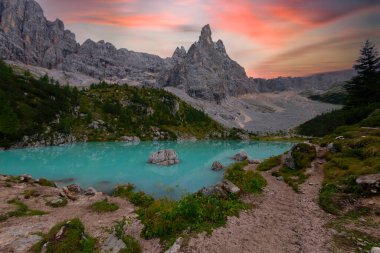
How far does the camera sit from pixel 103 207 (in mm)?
26641

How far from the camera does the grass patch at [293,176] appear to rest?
1162 inches

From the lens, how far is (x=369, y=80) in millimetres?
79062

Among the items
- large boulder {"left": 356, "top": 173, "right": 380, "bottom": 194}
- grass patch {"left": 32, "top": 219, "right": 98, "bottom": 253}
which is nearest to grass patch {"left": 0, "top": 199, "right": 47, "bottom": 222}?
grass patch {"left": 32, "top": 219, "right": 98, "bottom": 253}

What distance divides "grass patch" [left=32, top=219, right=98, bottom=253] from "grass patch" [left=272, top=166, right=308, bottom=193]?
67.1 ft

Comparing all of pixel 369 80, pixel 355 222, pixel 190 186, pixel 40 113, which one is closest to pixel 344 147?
pixel 355 222

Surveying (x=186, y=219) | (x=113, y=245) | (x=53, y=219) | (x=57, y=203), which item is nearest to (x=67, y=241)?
(x=113, y=245)

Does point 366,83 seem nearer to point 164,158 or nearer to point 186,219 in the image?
point 164,158

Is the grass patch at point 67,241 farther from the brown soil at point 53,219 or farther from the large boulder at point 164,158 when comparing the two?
the large boulder at point 164,158

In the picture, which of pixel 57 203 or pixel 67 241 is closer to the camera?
pixel 67 241

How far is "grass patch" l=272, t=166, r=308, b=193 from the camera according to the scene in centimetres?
2950

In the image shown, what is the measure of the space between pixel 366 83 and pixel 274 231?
81.4 m

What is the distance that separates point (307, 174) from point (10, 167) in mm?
61738

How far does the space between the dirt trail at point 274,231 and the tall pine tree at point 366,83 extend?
2648 inches

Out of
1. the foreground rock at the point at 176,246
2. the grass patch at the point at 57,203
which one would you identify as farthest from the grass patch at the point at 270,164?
the foreground rock at the point at 176,246
